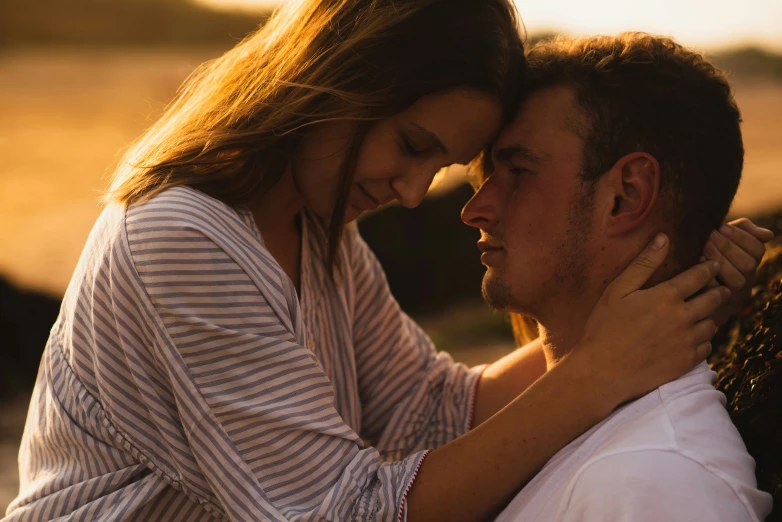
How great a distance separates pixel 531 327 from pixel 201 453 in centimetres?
128

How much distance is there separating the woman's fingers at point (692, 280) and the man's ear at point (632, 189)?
0.18 meters

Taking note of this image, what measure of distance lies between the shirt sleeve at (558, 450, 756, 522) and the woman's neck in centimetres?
117

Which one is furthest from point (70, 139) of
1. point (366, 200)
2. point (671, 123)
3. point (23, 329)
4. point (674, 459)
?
point (674, 459)

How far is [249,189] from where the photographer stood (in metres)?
2.26

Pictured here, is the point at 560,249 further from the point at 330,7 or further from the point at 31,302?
the point at 31,302

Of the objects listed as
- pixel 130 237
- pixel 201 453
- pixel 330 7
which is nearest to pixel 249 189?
pixel 130 237

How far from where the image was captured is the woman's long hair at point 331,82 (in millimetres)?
2184

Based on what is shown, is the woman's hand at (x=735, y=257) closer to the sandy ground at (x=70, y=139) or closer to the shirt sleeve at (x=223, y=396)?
the shirt sleeve at (x=223, y=396)

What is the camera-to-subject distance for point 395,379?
112 inches

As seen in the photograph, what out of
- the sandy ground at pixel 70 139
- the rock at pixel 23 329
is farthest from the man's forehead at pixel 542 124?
the rock at pixel 23 329

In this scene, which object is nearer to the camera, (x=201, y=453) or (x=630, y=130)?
(x=201, y=453)

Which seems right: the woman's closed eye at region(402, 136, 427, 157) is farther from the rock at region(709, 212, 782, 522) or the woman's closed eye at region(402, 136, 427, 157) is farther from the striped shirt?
the rock at region(709, 212, 782, 522)

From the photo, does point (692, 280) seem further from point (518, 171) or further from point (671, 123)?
point (518, 171)

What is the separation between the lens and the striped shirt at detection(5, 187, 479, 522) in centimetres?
193
